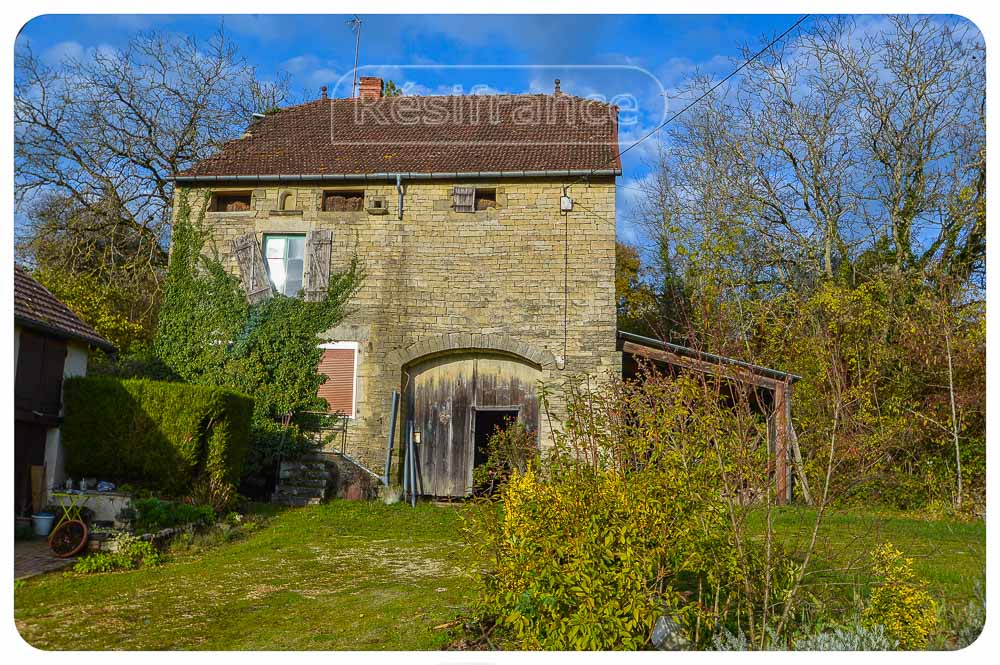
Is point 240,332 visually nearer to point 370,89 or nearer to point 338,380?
point 338,380

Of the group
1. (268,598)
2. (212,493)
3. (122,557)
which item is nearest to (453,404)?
(212,493)

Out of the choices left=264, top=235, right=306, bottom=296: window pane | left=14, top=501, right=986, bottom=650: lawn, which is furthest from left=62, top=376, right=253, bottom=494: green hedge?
left=264, top=235, right=306, bottom=296: window pane

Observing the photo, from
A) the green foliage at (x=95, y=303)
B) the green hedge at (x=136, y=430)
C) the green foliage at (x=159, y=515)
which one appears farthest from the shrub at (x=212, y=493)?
the green foliage at (x=95, y=303)

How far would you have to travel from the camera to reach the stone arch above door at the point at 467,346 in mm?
13469

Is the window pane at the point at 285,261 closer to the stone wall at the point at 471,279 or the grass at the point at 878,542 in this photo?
the stone wall at the point at 471,279

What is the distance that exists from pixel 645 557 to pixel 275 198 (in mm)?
11698

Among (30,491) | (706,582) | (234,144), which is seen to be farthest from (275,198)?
(706,582)

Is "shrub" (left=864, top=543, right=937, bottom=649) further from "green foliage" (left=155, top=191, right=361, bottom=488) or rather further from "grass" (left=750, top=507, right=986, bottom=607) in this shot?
"green foliage" (left=155, top=191, right=361, bottom=488)

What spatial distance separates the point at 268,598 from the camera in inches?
243

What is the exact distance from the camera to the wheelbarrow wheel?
7578mm

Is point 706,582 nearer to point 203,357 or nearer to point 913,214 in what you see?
point 203,357

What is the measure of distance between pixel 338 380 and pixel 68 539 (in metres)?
6.34

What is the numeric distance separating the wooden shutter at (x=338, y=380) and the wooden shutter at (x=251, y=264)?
1.59 meters

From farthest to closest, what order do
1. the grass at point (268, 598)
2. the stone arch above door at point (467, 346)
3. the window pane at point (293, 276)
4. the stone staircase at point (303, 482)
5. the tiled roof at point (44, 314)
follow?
the window pane at point (293, 276) → the stone arch above door at point (467, 346) → the stone staircase at point (303, 482) → the tiled roof at point (44, 314) → the grass at point (268, 598)
